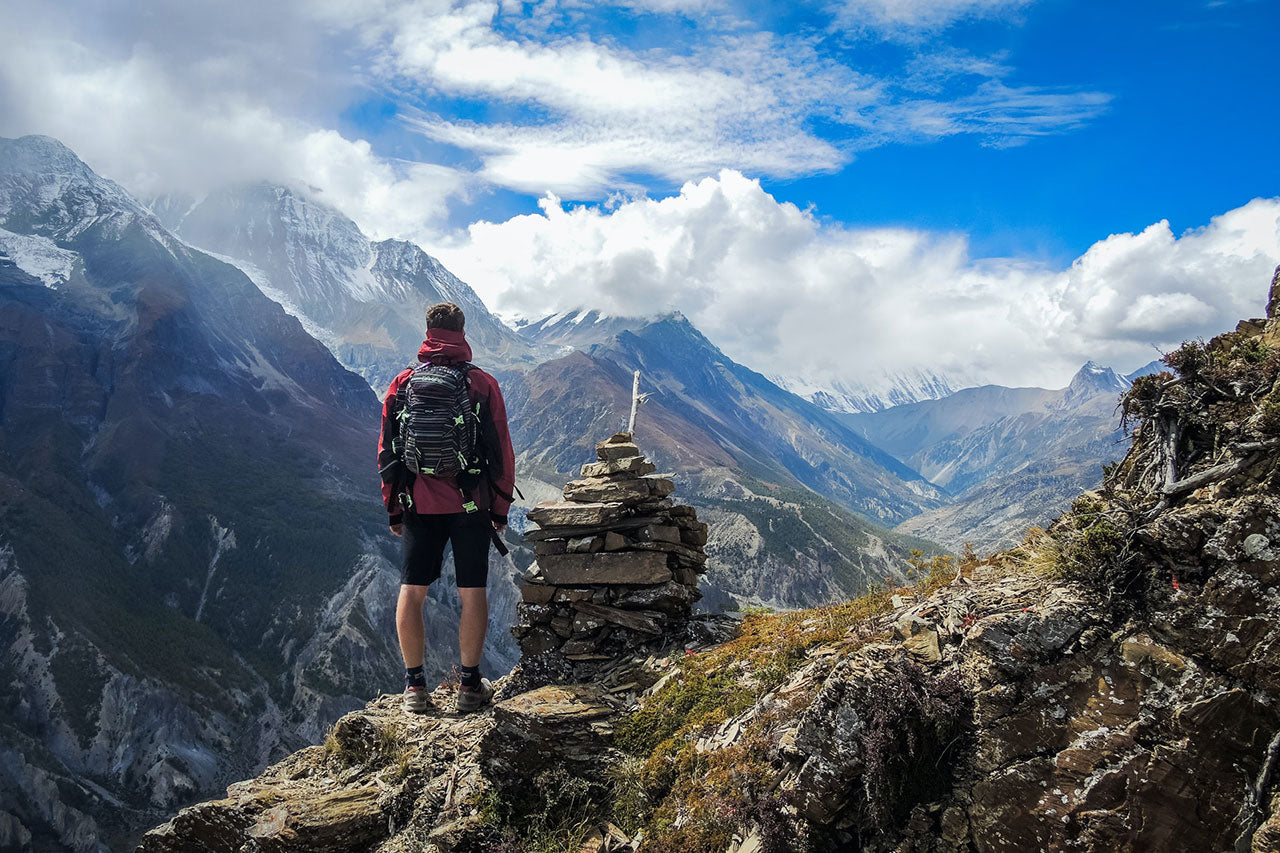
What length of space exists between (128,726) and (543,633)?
7298 inches

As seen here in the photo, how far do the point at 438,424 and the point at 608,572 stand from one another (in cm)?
422

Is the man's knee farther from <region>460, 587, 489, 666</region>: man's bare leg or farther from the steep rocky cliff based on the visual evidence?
the steep rocky cliff

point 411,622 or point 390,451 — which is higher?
point 390,451

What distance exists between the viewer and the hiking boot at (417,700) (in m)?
9.80

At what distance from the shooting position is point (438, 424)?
9.21 metres

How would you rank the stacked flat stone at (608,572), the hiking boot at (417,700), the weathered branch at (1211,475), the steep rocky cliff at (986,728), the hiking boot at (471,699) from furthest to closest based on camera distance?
the stacked flat stone at (608,572)
the hiking boot at (417,700)
the hiking boot at (471,699)
the weathered branch at (1211,475)
the steep rocky cliff at (986,728)

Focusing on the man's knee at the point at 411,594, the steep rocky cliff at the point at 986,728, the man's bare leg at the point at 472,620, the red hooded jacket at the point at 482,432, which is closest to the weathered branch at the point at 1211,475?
the steep rocky cliff at the point at 986,728

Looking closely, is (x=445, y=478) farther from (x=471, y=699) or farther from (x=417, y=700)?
(x=417, y=700)

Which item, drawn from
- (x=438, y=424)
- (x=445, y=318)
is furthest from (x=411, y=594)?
(x=445, y=318)

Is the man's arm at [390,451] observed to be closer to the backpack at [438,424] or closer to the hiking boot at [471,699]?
the backpack at [438,424]

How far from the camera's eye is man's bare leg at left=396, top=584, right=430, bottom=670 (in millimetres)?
9570

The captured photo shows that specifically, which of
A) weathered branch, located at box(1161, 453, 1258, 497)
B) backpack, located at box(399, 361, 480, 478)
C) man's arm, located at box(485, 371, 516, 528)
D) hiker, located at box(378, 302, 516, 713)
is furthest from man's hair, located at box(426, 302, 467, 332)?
weathered branch, located at box(1161, 453, 1258, 497)

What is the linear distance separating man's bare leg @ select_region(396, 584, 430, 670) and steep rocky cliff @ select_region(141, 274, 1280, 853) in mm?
1344

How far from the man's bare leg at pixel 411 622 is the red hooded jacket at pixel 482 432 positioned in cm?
108
